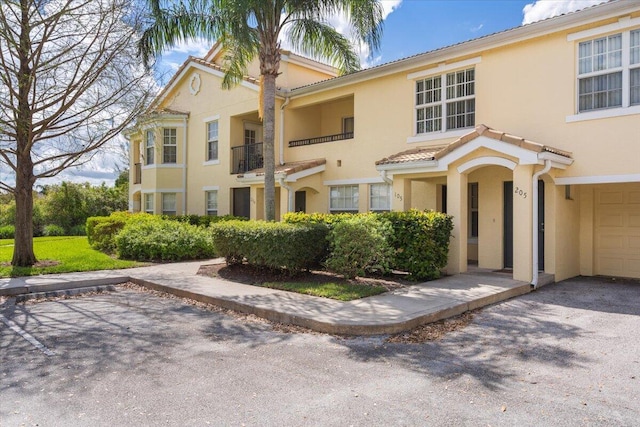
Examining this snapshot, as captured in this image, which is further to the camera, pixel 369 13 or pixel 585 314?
pixel 369 13

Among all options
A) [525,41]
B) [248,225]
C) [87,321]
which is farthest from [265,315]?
[525,41]

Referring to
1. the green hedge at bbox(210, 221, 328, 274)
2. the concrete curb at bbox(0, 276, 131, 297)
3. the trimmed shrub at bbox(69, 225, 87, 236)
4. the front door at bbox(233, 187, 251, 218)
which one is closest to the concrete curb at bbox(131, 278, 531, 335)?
the green hedge at bbox(210, 221, 328, 274)

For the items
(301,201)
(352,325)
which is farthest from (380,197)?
(352,325)

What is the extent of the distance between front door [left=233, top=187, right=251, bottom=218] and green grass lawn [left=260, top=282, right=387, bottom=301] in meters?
9.66

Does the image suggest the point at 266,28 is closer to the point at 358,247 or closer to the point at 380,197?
the point at 380,197

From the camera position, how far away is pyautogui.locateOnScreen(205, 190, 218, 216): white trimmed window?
2128 cm

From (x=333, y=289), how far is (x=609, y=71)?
26.3ft

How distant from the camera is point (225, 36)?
14.3m

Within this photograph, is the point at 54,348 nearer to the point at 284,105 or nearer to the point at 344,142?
the point at 344,142

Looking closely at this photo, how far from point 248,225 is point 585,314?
7766mm

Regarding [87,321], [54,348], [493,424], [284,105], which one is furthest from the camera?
[284,105]

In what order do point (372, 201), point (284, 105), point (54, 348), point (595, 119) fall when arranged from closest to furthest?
1. point (54, 348)
2. point (595, 119)
3. point (372, 201)
4. point (284, 105)

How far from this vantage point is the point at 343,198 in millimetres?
16391

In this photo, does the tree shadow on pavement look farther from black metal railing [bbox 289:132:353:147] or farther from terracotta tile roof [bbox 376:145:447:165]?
black metal railing [bbox 289:132:353:147]
